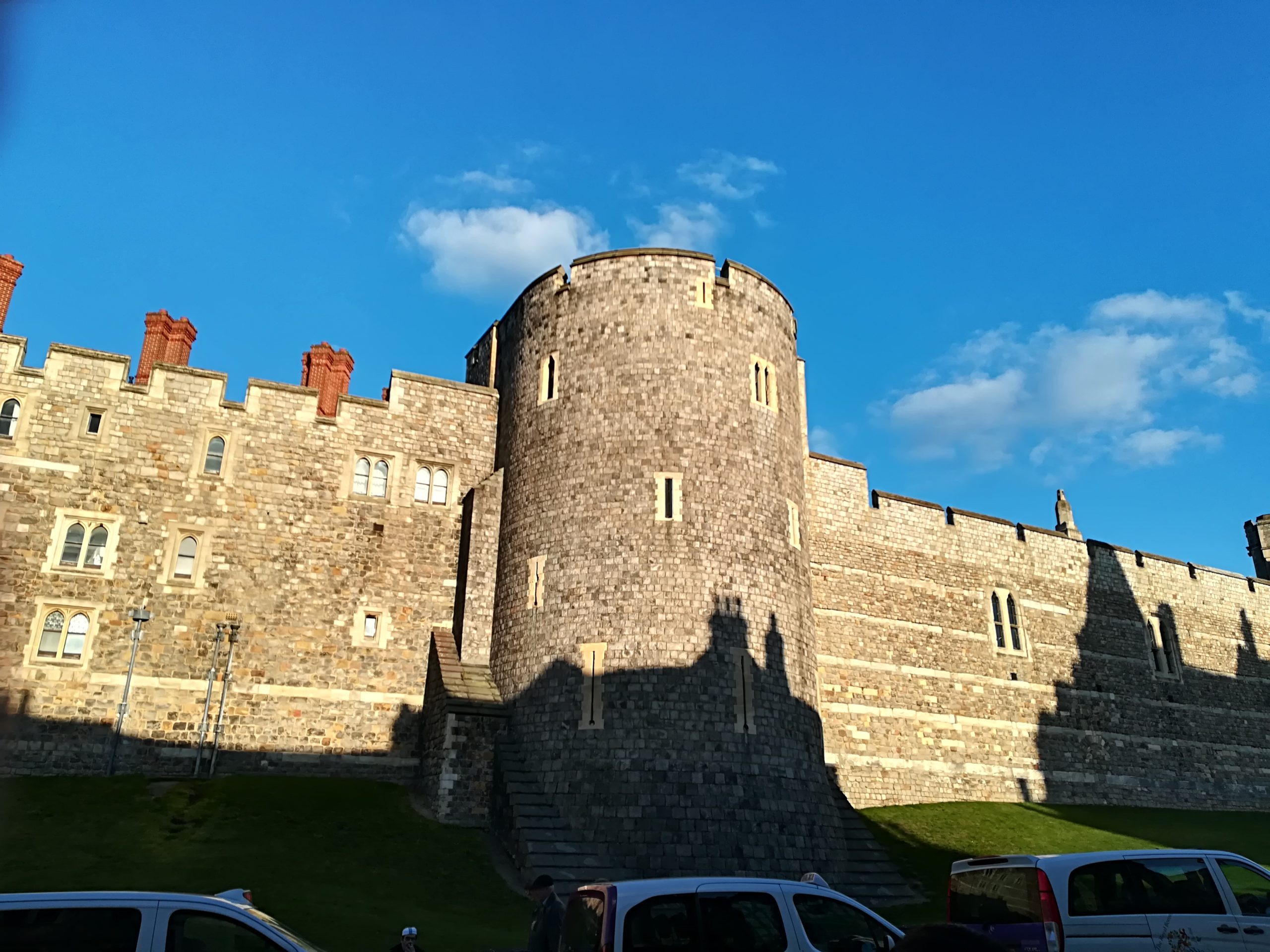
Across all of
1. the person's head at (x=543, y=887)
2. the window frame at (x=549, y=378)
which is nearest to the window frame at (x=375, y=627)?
the window frame at (x=549, y=378)

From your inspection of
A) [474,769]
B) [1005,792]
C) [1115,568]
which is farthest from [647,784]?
[1115,568]

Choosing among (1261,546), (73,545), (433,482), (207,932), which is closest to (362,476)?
(433,482)

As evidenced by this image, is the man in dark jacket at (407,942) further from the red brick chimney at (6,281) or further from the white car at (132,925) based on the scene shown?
the red brick chimney at (6,281)

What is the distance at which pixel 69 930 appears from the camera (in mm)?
5449

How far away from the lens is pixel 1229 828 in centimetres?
2616

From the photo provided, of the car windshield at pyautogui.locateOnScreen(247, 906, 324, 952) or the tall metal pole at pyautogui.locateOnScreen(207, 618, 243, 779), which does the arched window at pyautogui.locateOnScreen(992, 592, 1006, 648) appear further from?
the car windshield at pyautogui.locateOnScreen(247, 906, 324, 952)

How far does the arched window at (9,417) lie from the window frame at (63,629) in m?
4.06

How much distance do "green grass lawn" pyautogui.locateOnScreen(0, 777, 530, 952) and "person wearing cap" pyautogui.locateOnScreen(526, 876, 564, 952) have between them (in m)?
4.26

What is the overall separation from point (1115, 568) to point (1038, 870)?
86.1 ft

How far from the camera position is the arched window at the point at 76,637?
64.1 ft

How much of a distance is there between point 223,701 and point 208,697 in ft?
1.02

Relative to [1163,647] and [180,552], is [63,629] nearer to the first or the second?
[180,552]

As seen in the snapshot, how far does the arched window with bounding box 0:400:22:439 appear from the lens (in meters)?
20.8

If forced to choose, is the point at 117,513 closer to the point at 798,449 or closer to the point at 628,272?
the point at 628,272
